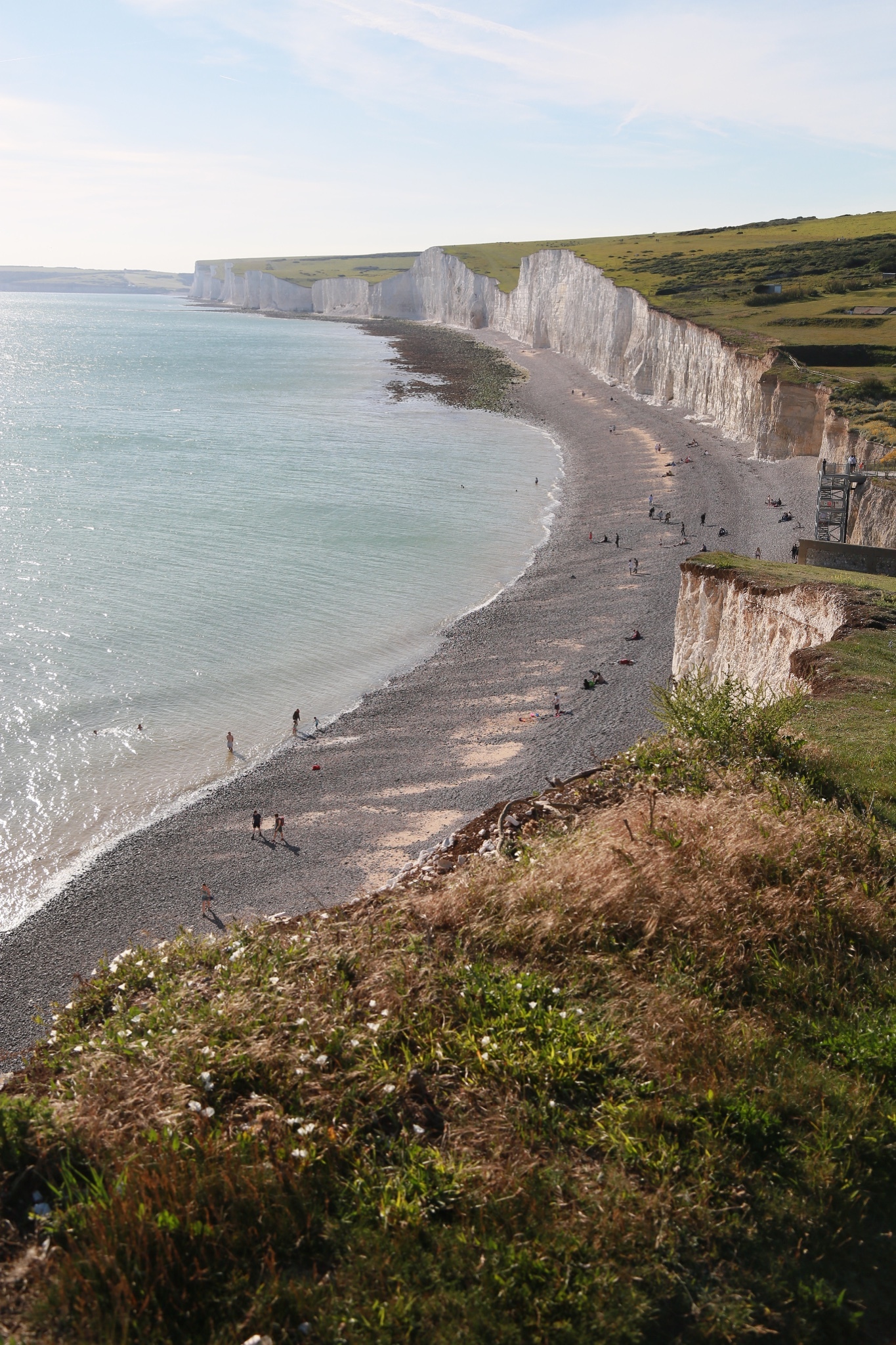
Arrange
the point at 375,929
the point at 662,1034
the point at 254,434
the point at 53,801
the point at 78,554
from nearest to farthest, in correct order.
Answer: the point at 662,1034
the point at 375,929
the point at 53,801
the point at 78,554
the point at 254,434

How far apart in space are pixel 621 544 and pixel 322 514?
17.1m

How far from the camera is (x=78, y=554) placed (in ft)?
141

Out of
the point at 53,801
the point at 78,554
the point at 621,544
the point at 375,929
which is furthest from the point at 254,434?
the point at 375,929

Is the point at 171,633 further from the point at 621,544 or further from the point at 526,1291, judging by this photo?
the point at 526,1291

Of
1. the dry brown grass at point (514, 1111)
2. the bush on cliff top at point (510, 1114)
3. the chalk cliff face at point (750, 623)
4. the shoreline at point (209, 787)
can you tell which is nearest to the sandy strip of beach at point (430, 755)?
the shoreline at point (209, 787)

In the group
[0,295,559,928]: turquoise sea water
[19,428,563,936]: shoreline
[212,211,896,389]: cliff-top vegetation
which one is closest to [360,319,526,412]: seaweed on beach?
[0,295,559,928]: turquoise sea water

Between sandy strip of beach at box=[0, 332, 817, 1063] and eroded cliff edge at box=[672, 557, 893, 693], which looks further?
sandy strip of beach at box=[0, 332, 817, 1063]

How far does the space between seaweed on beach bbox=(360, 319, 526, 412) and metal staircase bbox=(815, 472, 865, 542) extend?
55.3 metres

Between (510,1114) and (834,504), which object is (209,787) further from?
(834,504)

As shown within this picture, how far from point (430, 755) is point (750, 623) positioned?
31.9ft

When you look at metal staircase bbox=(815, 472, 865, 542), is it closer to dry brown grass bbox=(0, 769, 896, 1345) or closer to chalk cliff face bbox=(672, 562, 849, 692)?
chalk cliff face bbox=(672, 562, 849, 692)

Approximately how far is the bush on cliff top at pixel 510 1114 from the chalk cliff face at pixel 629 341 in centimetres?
4544

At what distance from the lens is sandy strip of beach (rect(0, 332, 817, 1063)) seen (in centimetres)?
1894

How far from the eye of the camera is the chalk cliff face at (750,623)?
18750mm
